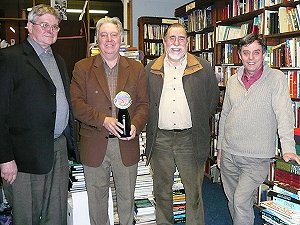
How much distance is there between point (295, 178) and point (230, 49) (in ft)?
8.74

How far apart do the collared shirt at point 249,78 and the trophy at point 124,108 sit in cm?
84

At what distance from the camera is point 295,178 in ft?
6.82

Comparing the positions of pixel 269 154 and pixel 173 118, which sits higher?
pixel 173 118

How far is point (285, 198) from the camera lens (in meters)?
2.10

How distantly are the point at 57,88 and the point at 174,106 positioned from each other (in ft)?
2.82

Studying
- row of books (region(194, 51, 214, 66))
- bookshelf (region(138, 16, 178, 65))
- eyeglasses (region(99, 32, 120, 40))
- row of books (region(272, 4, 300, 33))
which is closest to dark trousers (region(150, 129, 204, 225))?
eyeglasses (region(99, 32, 120, 40))

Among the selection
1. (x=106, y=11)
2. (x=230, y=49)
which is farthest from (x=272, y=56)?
(x=106, y=11)

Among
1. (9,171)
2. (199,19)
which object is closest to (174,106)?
(9,171)

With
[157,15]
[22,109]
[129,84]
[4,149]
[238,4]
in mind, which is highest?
[157,15]

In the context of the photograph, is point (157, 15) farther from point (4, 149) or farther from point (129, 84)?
point (4, 149)

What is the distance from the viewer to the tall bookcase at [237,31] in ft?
10.8

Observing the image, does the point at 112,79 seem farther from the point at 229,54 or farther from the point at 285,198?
the point at 229,54

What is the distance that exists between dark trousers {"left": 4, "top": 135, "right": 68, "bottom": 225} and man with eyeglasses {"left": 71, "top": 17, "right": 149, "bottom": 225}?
6.6 inches

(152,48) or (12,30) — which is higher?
(12,30)
